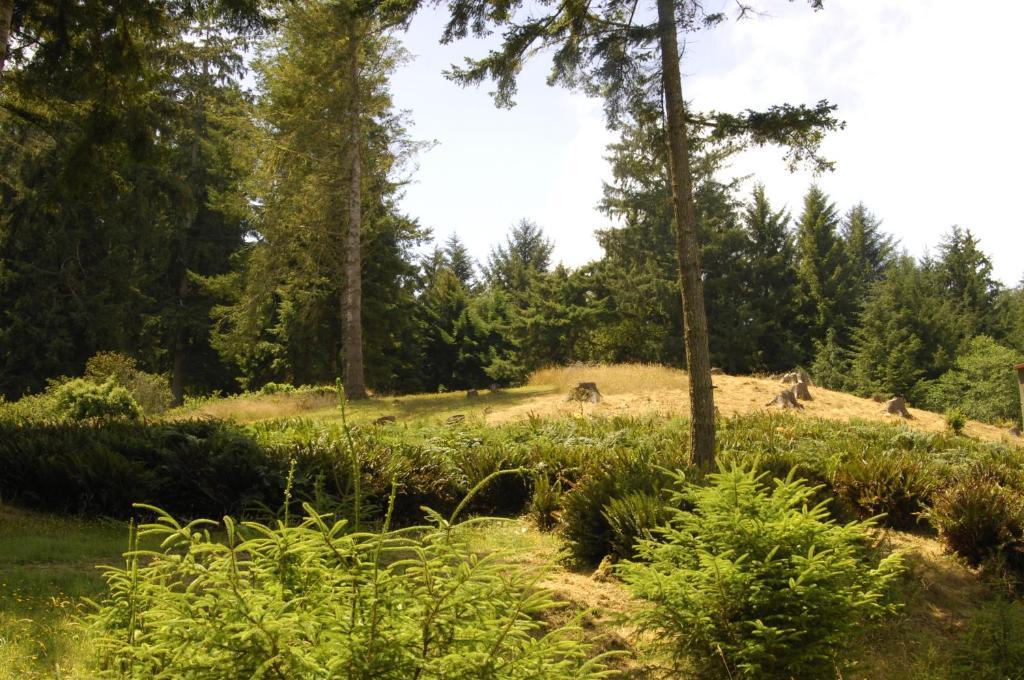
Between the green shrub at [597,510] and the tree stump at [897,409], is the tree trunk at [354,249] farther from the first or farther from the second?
the green shrub at [597,510]

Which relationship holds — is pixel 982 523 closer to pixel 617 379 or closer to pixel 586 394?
pixel 586 394

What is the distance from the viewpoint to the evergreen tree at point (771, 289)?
3506cm

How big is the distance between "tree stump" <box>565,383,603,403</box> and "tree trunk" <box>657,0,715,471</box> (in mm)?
8608

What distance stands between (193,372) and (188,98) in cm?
1255

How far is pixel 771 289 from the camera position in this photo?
3700 cm

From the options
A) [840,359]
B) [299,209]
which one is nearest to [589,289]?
[840,359]

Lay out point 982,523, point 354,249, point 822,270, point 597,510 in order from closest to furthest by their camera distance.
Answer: point 982,523, point 597,510, point 354,249, point 822,270

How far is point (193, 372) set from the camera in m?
34.1

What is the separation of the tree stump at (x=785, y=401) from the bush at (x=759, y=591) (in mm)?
13392

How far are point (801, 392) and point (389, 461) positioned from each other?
43.1 feet

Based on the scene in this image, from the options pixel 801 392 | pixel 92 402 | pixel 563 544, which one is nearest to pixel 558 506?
pixel 563 544

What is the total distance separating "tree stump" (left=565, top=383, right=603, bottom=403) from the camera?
16.6 meters

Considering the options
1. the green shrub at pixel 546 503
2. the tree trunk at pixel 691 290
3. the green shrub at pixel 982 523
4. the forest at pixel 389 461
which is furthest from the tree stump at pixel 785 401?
the green shrub at pixel 546 503

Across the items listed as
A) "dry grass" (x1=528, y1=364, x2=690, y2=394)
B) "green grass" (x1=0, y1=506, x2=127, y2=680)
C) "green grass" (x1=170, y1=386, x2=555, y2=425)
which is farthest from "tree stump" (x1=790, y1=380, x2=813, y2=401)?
"green grass" (x1=0, y1=506, x2=127, y2=680)
